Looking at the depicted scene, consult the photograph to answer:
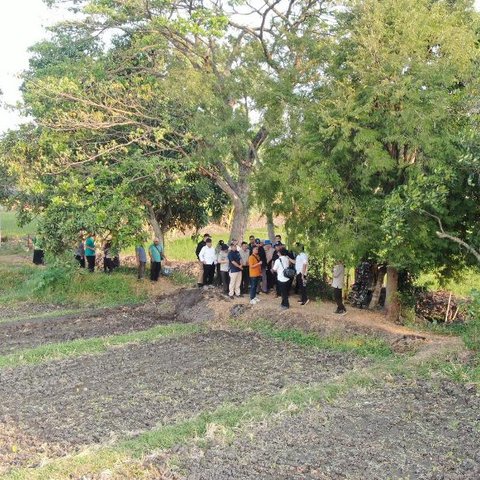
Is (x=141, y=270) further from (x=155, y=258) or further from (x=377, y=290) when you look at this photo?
(x=377, y=290)

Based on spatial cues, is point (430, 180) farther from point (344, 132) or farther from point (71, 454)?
point (71, 454)

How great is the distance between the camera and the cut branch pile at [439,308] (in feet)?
60.7

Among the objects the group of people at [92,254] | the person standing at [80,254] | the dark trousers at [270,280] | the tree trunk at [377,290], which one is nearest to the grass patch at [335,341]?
the dark trousers at [270,280]

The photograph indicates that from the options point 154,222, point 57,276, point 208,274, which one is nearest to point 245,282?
point 208,274

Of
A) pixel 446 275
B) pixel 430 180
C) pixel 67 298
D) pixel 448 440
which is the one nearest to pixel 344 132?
pixel 430 180

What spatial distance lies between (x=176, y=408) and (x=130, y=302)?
419 inches

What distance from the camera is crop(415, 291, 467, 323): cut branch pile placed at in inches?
729

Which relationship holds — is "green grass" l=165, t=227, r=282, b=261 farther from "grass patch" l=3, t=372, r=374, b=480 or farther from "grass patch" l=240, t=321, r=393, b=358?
"grass patch" l=3, t=372, r=374, b=480

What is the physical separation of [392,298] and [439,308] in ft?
11.3

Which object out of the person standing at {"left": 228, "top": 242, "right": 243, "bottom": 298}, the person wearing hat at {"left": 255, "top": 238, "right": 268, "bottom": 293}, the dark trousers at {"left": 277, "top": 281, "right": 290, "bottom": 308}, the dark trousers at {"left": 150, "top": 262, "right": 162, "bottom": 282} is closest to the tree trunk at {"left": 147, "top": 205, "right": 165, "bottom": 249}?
the dark trousers at {"left": 150, "top": 262, "right": 162, "bottom": 282}

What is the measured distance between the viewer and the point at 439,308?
19.5 m

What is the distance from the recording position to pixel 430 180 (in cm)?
1298

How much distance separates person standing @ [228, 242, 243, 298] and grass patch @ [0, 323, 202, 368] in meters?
2.49

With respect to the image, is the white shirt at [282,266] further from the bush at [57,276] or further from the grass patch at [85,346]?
the bush at [57,276]
